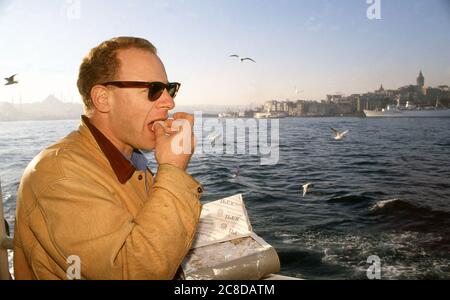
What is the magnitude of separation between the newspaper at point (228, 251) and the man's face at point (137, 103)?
76 centimetres

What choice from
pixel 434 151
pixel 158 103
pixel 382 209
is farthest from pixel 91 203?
pixel 434 151

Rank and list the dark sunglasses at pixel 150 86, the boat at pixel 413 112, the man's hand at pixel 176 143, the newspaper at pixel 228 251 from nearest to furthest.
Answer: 1. the man's hand at pixel 176 143
2. the dark sunglasses at pixel 150 86
3. the newspaper at pixel 228 251
4. the boat at pixel 413 112

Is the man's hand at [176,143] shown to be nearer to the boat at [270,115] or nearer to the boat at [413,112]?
the boat at [413,112]

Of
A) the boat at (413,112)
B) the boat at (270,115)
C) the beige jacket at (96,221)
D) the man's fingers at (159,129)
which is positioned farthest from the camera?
the boat at (270,115)

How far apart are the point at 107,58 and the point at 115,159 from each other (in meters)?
0.55

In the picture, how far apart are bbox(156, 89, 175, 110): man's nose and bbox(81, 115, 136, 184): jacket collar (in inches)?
13.2

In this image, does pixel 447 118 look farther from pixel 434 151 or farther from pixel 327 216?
pixel 327 216

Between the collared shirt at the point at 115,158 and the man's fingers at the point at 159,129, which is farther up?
the man's fingers at the point at 159,129

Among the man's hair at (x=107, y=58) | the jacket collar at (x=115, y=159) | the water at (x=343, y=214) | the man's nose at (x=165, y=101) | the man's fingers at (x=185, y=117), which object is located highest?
the man's hair at (x=107, y=58)

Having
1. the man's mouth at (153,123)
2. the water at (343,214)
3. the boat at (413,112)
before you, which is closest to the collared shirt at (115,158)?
the man's mouth at (153,123)

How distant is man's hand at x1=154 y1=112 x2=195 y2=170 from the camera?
1.33 metres

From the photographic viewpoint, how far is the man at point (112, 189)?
1091mm

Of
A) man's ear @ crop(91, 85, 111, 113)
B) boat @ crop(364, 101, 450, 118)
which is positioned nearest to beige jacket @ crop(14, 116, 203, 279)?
man's ear @ crop(91, 85, 111, 113)

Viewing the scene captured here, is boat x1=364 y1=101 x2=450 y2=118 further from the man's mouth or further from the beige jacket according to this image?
the beige jacket
